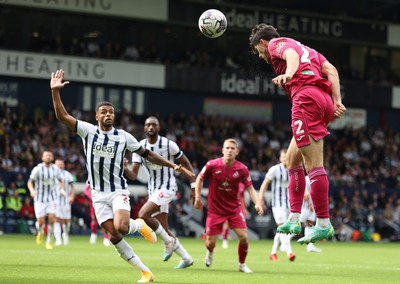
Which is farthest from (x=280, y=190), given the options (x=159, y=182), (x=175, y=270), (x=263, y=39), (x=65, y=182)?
(x=263, y=39)

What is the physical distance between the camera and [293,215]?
32.4ft

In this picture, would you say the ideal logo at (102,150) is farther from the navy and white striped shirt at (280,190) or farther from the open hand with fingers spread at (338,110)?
the navy and white striped shirt at (280,190)

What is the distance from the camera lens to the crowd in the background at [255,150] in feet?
105

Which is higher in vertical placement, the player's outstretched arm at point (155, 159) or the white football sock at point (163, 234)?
the player's outstretched arm at point (155, 159)

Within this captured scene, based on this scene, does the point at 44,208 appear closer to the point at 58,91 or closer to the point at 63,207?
the point at 63,207

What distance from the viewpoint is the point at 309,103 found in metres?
9.29

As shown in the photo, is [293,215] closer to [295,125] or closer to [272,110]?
[295,125]

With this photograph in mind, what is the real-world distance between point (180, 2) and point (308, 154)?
96.2 ft

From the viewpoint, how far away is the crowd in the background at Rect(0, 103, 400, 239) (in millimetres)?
31953

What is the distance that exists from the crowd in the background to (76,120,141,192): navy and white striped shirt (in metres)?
18.0

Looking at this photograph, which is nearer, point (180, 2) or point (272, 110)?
point (180, 2)

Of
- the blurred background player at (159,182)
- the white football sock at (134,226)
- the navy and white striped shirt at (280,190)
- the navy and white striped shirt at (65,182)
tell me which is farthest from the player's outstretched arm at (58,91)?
the navy and white striped shirt at (65,182)

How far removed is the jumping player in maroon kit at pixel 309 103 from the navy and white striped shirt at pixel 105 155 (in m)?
2.84

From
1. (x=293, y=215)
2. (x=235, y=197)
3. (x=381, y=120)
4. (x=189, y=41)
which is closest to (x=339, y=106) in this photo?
(x=293, y=215)
